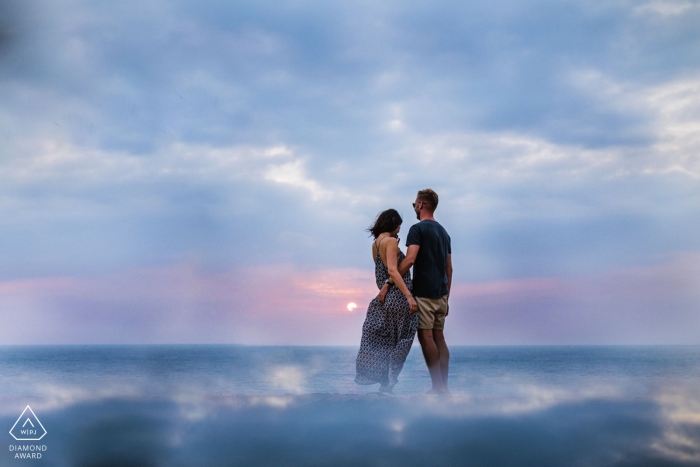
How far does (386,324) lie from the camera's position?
5.20m

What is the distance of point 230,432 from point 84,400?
1241 mm

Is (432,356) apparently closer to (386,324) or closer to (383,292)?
(386,324)

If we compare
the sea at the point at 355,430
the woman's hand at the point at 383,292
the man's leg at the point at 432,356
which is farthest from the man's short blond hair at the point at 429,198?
the sea at the point at 355,430

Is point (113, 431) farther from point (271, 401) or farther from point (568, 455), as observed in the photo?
point (568, 455)

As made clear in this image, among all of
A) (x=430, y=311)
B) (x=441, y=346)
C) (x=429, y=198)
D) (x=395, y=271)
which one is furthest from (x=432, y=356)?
(x=429, y=198)

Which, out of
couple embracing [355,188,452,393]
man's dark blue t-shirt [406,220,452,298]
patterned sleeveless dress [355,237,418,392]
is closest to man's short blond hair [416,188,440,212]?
couple embracing [355,188,452,393]

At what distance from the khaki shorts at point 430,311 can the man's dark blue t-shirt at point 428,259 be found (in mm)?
51

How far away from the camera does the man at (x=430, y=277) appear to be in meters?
5.06

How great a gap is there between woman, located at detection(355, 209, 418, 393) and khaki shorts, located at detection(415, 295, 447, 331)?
76 millimetres

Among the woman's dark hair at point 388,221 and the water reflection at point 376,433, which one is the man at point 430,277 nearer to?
the woman's dark hair at point 388,221

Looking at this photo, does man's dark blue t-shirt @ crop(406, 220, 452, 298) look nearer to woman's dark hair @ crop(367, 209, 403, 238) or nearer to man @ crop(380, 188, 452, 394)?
man @ crop(380, 188, 452, 394)

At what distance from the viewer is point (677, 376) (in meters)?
53.8

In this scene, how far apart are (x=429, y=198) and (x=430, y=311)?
1.06 m

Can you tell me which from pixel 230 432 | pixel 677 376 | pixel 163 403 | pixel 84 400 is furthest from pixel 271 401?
pixel 677 376
